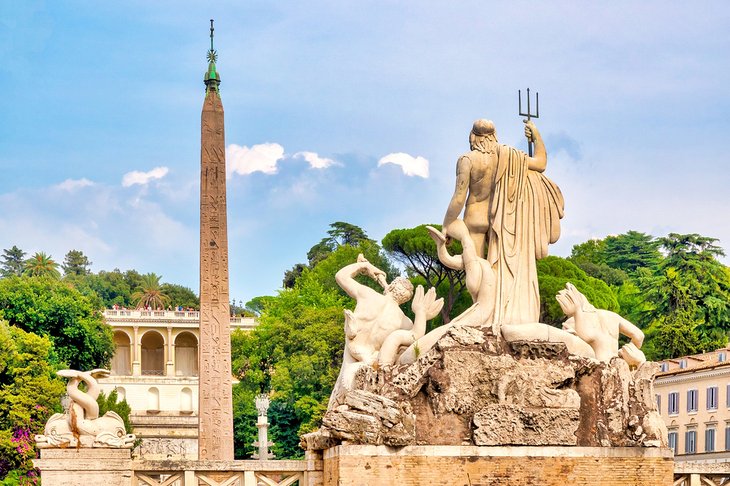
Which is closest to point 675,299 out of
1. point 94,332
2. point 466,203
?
point 94,332

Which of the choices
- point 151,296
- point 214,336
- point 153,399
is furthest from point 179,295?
point 214,336

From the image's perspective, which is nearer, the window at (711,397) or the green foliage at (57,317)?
the window at (711,397)

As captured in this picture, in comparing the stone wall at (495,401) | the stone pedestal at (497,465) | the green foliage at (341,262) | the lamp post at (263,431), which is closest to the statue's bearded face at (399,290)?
the stone wall at (495,401)

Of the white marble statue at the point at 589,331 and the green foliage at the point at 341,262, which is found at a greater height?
the green foliage at the point at 341,262

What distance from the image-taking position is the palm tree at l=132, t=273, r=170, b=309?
13238 cm

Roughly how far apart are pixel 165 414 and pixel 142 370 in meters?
19.4

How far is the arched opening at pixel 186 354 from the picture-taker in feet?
389

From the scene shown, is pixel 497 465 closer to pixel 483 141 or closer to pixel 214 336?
pixel 483 141

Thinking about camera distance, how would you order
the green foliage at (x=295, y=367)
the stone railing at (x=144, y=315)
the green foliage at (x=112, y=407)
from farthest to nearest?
the stone railing at (x=144, y=315)
the green foliage at (x=295, y=367)
the green foliage at (x=112, y=407)

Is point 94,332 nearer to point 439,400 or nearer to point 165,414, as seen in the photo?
point 165,414

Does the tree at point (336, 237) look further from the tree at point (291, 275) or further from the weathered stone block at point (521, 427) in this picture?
the weathered stone block at point (521, 427)

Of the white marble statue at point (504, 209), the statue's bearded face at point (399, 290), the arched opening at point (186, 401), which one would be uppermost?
the white marble statue at point (504, 209)

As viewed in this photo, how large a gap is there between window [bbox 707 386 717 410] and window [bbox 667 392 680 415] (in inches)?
59.7

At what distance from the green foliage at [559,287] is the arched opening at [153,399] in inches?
1862
